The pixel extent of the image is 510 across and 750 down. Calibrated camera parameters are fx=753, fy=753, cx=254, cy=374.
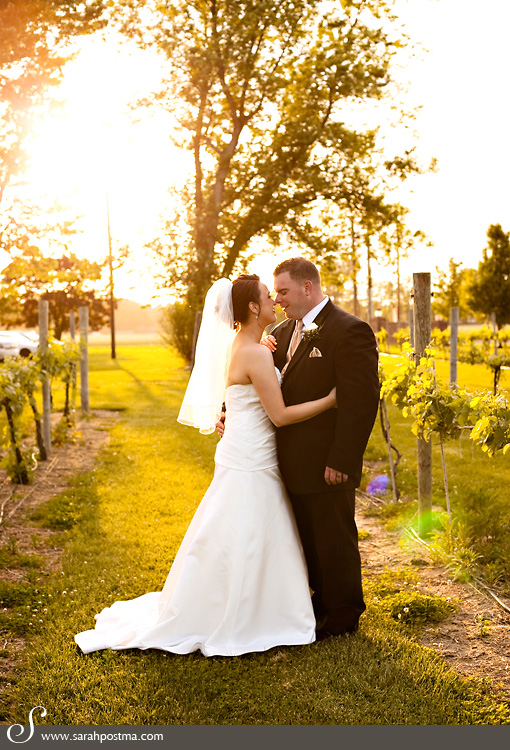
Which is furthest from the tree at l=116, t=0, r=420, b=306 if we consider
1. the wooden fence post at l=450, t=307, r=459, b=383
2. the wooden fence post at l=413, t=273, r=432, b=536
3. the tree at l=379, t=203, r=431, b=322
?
the wooden fence post at l=413, t=273, r=432, b=536

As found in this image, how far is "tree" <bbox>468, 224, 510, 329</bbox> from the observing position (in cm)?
3706

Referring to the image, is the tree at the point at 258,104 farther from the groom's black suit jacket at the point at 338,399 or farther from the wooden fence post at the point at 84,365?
the groom's black suit jacket at the point at 338,399

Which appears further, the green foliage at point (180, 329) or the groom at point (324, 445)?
the green foliage at point (180, 329)

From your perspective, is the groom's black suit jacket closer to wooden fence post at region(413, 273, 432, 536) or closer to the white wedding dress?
the white wedding dress

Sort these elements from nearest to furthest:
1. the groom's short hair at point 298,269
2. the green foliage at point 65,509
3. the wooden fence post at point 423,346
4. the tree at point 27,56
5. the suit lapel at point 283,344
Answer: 1. the groom's short hair at point 298,269
2. the suit lapel at point 283,344
3. the wooden fence post at point 423,346
4. the green foliage at point 65,509
5. the tree at point 27,56

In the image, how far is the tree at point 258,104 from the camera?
64.5ft

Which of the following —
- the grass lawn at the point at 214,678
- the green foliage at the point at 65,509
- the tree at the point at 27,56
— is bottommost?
the grass lawn at the point at 214,678

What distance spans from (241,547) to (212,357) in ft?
4.10

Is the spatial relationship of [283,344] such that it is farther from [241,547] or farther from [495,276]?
[495,276]

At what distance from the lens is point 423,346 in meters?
6.71

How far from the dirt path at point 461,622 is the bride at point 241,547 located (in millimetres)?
859

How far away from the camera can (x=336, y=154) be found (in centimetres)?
2162

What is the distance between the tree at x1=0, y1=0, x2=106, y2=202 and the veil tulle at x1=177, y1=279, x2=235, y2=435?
463 inches

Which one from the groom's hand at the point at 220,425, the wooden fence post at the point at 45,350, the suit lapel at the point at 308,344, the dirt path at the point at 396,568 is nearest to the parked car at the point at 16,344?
the wooden fence post at the point at 45,350
